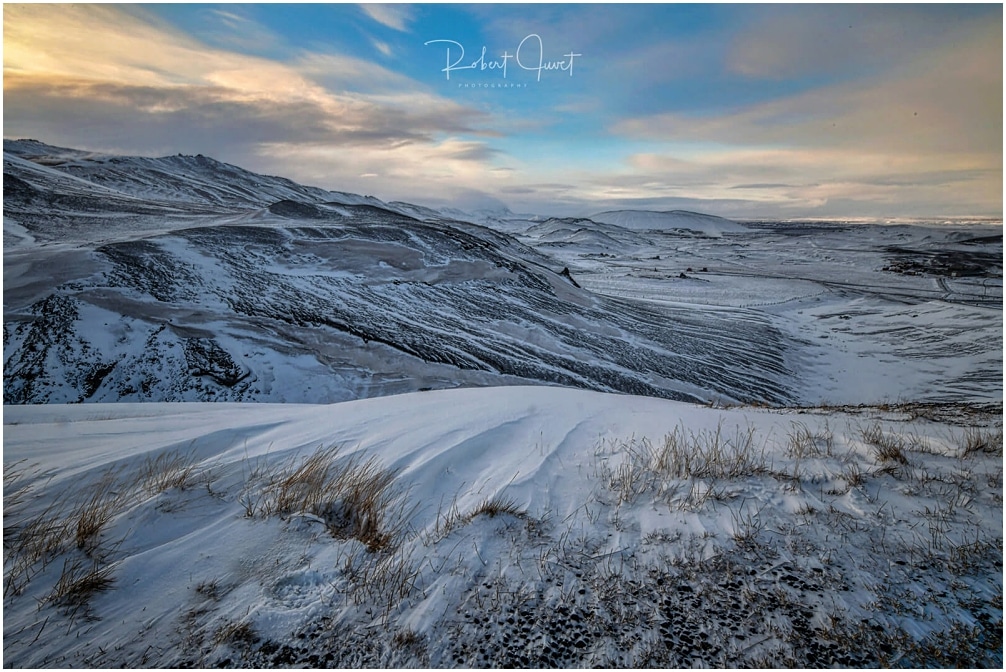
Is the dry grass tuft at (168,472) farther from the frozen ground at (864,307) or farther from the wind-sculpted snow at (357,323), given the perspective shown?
the frozen ground at (864,307)

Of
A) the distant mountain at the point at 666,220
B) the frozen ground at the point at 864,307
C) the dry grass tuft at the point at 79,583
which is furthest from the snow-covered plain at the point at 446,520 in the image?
the distant mountain at the point at 666,220

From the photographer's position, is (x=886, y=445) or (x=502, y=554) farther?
(x=886, y=445)

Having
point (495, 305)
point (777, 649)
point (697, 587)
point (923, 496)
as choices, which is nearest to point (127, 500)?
point (697, 587)

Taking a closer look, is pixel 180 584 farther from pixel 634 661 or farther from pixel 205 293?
pixel 205 293

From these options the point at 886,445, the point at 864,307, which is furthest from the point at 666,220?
the point at 886,445

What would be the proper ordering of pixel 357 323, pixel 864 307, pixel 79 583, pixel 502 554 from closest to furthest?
pixel 79 583
pixel 502 554
pixel 357 323
pixel 864 307

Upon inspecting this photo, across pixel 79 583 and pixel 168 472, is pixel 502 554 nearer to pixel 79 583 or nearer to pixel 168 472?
pixel 79 583
